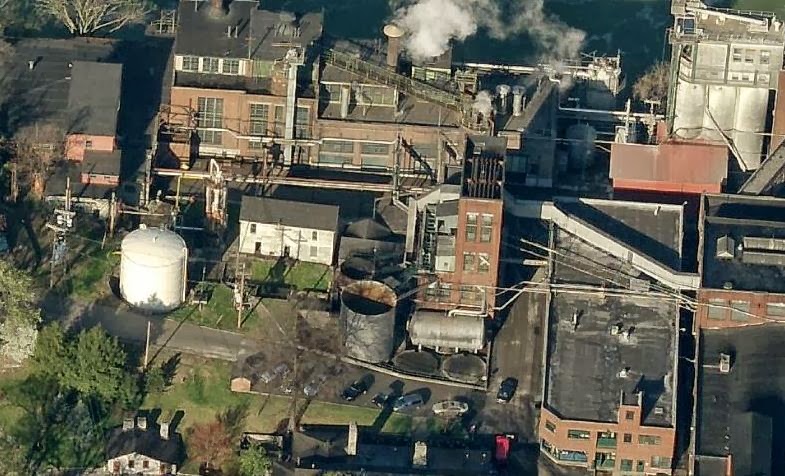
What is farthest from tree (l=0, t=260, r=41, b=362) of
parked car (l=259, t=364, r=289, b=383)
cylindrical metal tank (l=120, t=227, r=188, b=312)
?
parked car (l=259, t=364, r=289, b=383)

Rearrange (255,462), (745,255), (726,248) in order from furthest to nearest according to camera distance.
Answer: (726,248) → (745,255) → (255,462)

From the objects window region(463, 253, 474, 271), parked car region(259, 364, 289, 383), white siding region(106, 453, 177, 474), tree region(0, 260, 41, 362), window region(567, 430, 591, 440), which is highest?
window region(463, 253, 474, 271)

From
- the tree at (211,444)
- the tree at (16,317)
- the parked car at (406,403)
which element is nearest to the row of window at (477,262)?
the parked car at (406,403)

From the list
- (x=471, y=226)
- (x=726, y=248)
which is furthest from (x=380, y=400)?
(x=726, y=248)

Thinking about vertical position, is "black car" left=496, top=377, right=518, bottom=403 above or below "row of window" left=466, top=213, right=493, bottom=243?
below

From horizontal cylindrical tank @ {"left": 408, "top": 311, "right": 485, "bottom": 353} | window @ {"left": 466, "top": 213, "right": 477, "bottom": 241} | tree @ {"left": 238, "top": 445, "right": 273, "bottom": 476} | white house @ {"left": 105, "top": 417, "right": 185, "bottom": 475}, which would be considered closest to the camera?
tree @ {"left": 238, "top": 445, "right": 273, "bottom": 476}

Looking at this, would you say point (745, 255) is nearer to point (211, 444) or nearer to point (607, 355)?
point (607, 355)

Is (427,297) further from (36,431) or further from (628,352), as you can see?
(36,431)

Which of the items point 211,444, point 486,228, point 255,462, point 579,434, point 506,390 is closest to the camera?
point 255,462

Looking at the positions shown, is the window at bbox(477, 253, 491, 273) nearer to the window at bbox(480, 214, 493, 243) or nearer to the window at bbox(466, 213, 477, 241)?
the window at bbox(480, 214, 493, 243)
